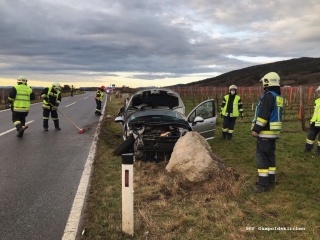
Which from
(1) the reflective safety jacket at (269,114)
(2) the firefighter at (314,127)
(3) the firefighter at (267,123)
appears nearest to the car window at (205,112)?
(2) the firefighter at (314,127)

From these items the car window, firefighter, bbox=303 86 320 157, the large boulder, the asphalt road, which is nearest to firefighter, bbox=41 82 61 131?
the asphalt road

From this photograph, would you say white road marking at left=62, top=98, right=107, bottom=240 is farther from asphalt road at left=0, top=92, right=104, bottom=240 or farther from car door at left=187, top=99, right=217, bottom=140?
car door at left=187, top=99, right=217, bottom=140

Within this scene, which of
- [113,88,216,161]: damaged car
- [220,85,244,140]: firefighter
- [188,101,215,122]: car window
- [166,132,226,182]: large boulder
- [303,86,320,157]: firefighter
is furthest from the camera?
[220,85,244,140]: firefighter

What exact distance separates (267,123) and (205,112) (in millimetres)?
3882

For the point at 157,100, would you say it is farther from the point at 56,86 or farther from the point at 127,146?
the point at 56,86

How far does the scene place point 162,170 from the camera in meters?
6.27

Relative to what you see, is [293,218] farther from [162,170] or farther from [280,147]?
[280,147]

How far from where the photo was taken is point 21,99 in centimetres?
1046

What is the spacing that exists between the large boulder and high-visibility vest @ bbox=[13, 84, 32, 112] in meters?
6.56

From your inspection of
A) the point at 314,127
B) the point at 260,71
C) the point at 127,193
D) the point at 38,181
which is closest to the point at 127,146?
the point at 38,181

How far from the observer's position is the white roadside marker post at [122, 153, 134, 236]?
11.6 feet

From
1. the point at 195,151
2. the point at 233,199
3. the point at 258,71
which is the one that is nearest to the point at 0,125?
the point at 195,151

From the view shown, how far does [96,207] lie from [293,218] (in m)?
2.65

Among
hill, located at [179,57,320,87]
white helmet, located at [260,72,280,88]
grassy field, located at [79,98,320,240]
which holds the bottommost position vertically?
grassy field, located at [79,98,320,240]
